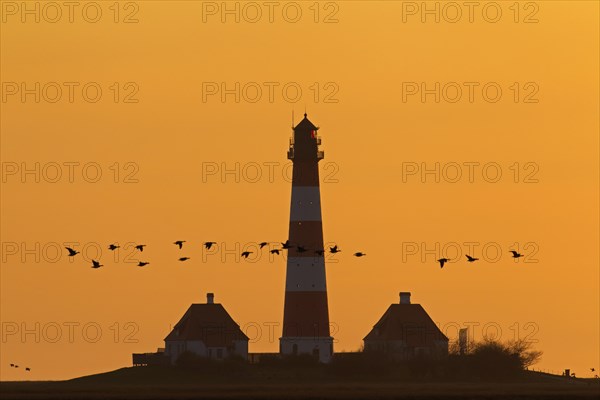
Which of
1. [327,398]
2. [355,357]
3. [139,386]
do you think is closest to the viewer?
[327,398]

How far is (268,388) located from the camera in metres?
179

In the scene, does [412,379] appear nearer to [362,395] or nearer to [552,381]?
[552,381]

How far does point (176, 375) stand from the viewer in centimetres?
19650

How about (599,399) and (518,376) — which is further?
(518,376)

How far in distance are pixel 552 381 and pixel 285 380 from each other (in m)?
16.8

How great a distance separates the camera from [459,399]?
16438 centimetres

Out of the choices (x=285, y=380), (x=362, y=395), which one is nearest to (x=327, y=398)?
(x=362, y=395)

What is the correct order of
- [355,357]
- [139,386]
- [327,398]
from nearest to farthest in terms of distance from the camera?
[327,398], [139,386], [355,357]

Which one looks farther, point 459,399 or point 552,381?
point 552,381

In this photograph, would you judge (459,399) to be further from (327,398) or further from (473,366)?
(473,366)

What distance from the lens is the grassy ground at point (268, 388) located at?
16725 centimetres

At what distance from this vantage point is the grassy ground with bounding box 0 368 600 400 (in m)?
167

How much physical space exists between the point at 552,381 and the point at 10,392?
39144 mm

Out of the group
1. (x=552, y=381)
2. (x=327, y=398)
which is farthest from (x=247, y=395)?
(x=552, y=381)
